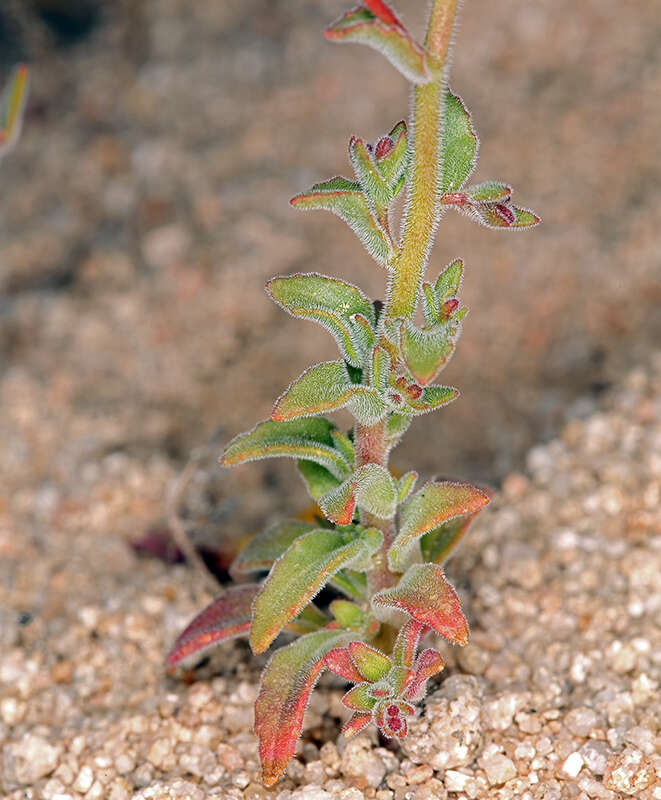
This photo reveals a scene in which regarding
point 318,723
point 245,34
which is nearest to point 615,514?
point 318,723

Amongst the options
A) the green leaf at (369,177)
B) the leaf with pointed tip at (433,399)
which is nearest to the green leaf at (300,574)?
Result: the leaf with pointed tip at (433,399)

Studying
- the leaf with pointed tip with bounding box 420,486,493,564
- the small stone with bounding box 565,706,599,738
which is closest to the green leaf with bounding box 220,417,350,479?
the leaf with pointed tip with bounding box 420,486,493,564

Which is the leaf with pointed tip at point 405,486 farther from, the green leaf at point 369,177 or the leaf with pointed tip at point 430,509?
the green leaf at point 369,177

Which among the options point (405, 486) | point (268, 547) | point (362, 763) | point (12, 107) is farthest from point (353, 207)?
point (12, 107)

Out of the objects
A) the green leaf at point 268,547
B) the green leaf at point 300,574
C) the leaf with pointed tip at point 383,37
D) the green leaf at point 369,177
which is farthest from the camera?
the green leaf at point 268,547

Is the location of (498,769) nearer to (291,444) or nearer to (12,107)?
(291,444)

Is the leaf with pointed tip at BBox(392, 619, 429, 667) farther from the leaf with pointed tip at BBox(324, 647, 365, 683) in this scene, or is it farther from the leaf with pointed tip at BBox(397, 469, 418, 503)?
the leaf with pointed tip at BBox(397, 469, 418, 503)

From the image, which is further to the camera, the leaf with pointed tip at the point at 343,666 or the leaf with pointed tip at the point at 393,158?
the leaf with pointed tip at the point at 343,666

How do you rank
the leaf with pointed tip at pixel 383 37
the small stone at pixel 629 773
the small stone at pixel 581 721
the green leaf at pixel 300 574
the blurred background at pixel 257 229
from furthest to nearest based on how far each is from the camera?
the blurred background at pixel 257 229 < the small stone at pixel 581 721 < the small stone at pixel 629 773 < the green leaf at pixel 300 574 < the leaf with pointed tip at pixel 383 37
